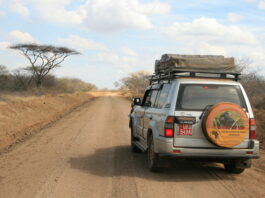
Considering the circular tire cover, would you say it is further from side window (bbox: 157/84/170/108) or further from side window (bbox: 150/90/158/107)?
side window (bbox: 150/90/158/107)

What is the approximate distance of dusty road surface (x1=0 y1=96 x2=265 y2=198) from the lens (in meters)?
5.95

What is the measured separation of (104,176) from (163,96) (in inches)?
75.3

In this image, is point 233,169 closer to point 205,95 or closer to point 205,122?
point 205,122

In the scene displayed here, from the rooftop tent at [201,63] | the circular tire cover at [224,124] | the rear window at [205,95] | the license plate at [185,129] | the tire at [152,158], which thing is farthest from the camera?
the rooftop tent at [201,63]

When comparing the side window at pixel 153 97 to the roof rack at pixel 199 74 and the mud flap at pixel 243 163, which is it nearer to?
the roof rack at pixel 199 74

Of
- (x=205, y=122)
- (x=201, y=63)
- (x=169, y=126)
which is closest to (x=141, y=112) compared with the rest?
(x=201, y=63)

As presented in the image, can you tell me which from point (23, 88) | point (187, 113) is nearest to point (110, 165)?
point (187, 113)

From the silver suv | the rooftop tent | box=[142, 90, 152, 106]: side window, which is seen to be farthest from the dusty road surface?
the rooftop tent

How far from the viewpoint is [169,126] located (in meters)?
6.48

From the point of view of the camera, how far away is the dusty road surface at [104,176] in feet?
19.5

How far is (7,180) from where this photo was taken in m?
6.80

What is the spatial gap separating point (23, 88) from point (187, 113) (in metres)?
43.3

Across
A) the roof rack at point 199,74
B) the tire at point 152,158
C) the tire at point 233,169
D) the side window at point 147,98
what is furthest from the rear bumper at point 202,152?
the side window at point 147,98

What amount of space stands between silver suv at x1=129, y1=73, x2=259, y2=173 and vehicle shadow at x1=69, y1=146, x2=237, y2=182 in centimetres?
29
